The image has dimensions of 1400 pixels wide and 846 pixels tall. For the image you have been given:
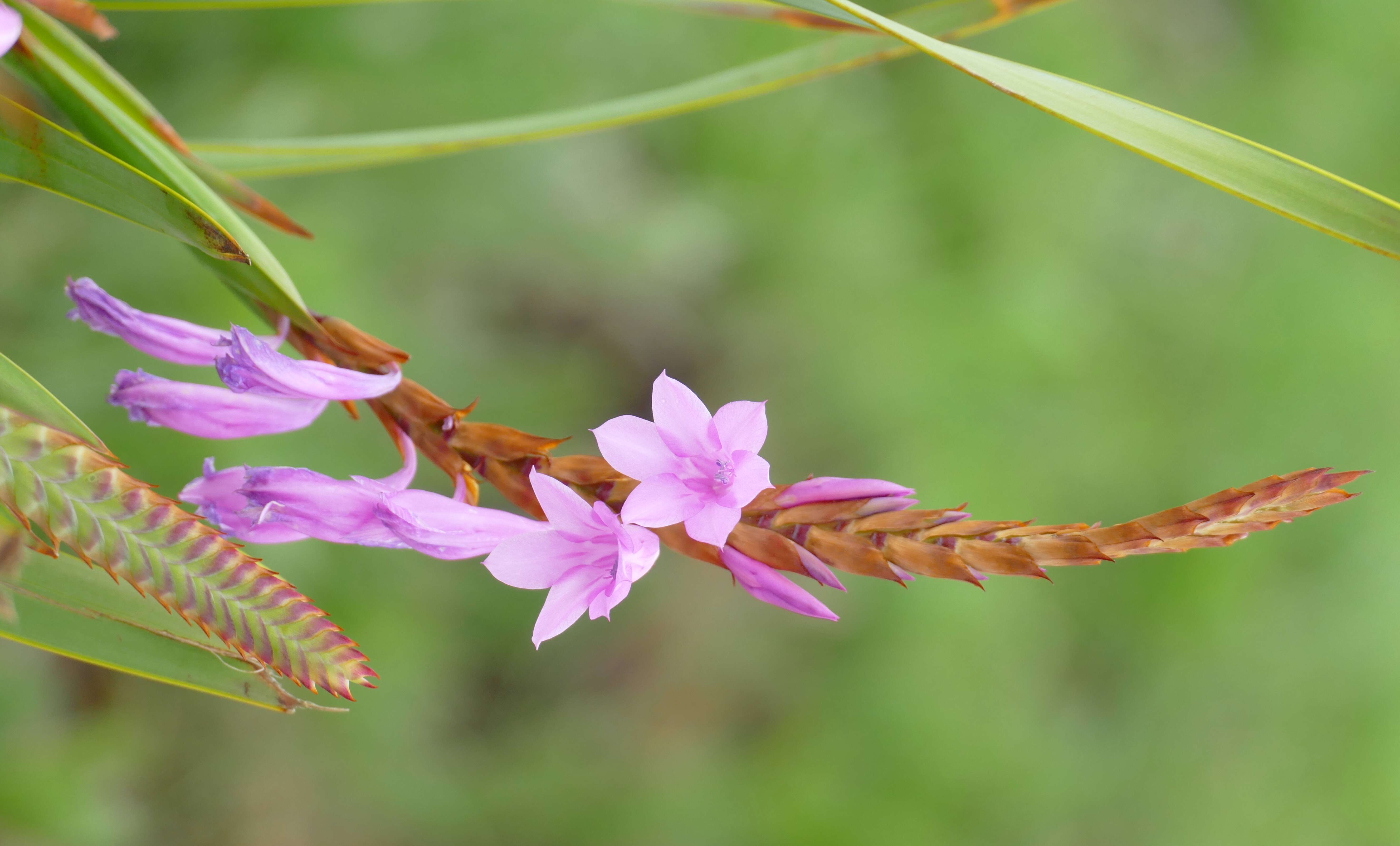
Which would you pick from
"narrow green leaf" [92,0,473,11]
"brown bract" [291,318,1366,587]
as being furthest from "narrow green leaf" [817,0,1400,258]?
"narrow green leaf" [92,0,473,11]

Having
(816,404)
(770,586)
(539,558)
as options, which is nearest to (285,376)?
(539,558)

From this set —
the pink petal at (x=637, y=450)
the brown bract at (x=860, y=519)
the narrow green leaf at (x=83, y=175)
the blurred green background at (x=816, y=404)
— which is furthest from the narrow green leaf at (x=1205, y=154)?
the blurred green background at (x=816, y=404)

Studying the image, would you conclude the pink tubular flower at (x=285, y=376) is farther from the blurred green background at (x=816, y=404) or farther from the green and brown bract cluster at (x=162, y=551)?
the blurred green background at (x=816, y=404)

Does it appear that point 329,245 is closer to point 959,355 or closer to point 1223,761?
point 959,355

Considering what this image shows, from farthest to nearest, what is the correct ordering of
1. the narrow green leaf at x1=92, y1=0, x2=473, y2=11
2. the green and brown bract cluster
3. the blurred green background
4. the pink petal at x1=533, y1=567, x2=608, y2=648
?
the blurred green background < the narrow green leaf at x1=92, y1=0, x2=473, y2=11 < the pink petal at x1=533, y1=567, x2=608, y2=648 < the green and brown bract cluster

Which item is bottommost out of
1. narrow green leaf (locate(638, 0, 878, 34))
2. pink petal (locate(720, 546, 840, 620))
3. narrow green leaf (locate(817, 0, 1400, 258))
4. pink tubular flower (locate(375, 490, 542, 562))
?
pink tubular flower (locate(375, 490, 542, 562))

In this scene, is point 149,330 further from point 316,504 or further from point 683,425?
point 683,425

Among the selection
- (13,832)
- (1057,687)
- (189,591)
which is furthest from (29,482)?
(1057,687)

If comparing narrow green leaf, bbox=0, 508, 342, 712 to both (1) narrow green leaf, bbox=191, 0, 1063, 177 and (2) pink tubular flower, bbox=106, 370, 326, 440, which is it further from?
(1) narrow green leaf, bbox=191, 0, 1063, 177
